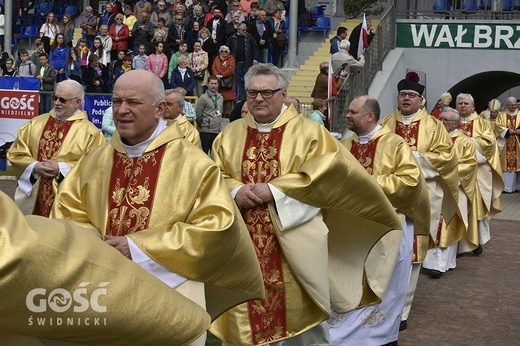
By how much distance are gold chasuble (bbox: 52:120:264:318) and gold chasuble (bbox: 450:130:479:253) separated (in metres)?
7.15

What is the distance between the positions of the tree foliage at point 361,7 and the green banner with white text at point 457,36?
2.64 m

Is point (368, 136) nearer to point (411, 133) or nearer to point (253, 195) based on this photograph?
point (411, 133)

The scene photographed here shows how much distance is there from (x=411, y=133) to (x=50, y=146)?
3434 mm

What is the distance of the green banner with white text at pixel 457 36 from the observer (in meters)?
23.5

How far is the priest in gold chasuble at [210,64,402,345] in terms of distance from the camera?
625 centimetres

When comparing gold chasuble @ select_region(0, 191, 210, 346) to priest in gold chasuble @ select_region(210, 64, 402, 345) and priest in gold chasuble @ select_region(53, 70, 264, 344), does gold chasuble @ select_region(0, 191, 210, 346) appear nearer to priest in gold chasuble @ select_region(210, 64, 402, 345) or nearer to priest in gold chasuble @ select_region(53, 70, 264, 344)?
priest in gold chasuble @ select_region(53, 70, 264, 344)

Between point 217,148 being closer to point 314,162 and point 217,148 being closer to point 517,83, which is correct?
point 314,162

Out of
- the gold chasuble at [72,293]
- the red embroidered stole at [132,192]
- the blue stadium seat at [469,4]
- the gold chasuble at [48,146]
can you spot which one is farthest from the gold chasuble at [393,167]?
the blue stadium seat at [469,4]

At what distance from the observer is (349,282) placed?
7168 millimetres

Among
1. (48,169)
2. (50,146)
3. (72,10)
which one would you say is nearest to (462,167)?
(50,146)

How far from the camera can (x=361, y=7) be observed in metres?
26.4

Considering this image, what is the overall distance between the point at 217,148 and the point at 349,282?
4.35 ft

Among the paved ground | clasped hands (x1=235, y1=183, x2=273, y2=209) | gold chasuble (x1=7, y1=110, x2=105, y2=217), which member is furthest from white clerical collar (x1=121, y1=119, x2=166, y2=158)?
the paved ground

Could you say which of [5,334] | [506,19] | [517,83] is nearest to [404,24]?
[506,19]
